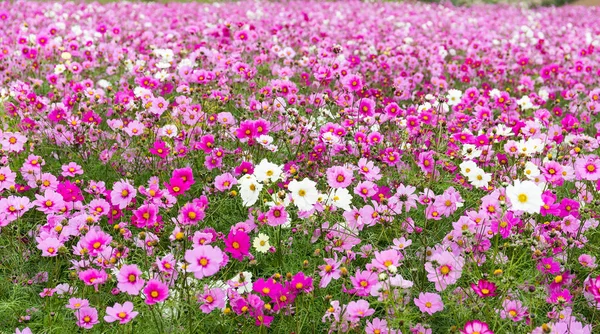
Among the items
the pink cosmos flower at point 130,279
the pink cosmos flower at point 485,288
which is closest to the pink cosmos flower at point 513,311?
the pink cosmos flower at point 485,288

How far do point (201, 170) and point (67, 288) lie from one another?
1.14m

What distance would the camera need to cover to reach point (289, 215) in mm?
3049

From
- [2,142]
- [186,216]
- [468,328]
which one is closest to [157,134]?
[2,142]

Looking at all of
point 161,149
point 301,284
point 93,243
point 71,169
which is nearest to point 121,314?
point 93,243

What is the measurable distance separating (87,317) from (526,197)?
1780 mm

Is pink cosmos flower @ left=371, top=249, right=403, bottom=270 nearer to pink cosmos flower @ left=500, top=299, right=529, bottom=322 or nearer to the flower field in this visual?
the flower field

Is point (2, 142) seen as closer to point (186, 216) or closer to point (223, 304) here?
point (186, 216)

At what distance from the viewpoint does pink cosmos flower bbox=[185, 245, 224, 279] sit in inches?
84.4

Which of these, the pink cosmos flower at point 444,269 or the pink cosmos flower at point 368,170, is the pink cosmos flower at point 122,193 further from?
the pink cosmos flower at point 444,269

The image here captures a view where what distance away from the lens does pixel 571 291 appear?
2457 millimetres

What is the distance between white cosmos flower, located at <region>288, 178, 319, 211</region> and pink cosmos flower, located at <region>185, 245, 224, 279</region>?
468 millimetres

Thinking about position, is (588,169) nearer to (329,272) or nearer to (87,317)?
(329,272)

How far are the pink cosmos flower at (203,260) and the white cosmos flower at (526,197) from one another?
114cm

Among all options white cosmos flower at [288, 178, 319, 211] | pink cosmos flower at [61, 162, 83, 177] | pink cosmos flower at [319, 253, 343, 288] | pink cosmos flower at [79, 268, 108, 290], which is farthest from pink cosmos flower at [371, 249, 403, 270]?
pink cosmos flower at [61, 162, 83, 177]
